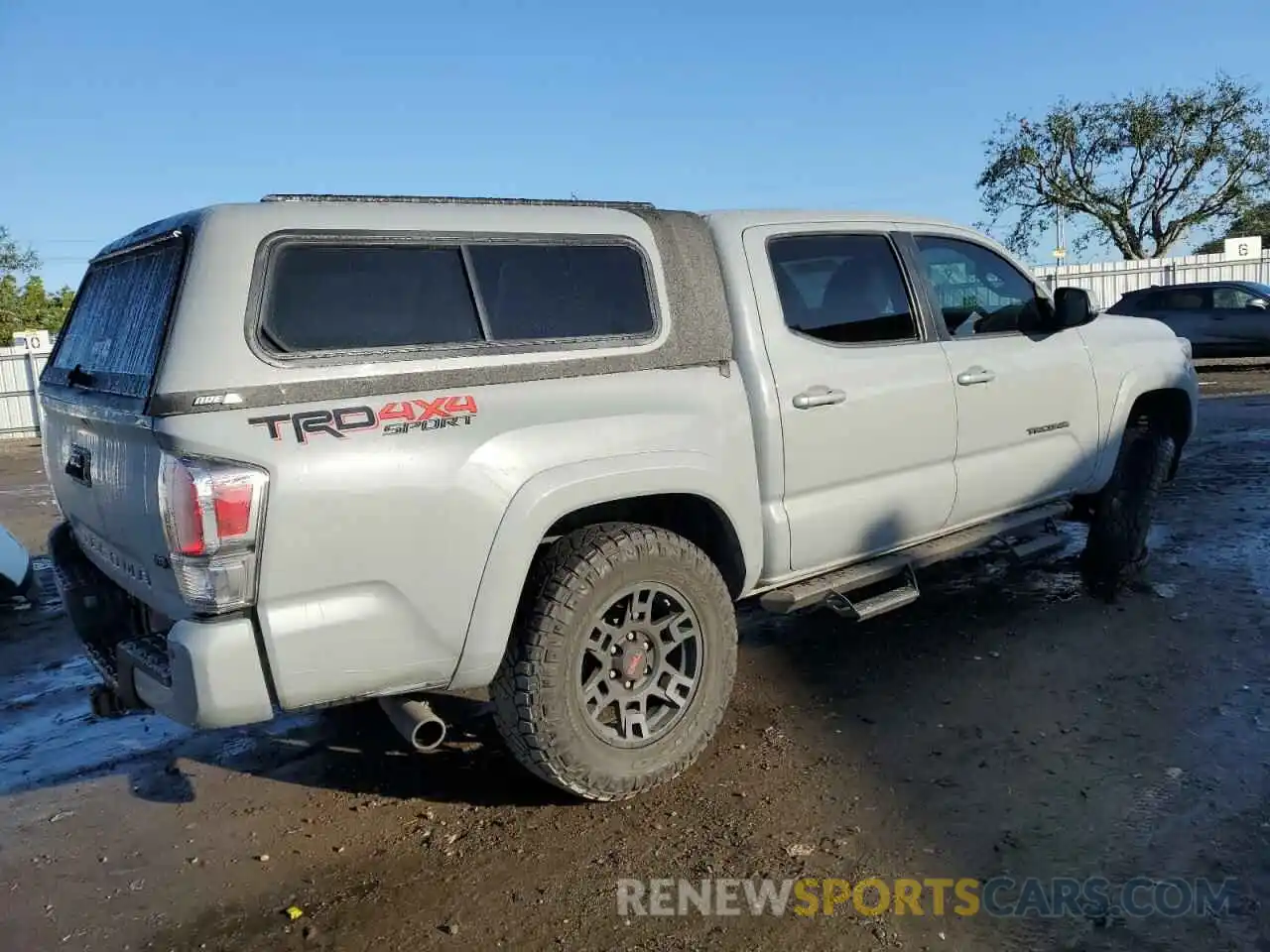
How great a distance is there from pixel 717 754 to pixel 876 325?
6.39ft

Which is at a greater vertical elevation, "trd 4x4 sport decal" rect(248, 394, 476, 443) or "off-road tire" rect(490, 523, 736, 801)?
"trd 4x4 sport decal" rect(248, 394, 476, 443)

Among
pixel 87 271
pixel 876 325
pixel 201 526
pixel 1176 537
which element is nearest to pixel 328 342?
pixel 201 526

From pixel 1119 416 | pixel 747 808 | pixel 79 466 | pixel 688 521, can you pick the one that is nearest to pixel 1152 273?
pixel 1119 416

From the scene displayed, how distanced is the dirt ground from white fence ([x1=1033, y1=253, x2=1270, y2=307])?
78.8ft

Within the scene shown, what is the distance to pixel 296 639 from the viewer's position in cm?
283

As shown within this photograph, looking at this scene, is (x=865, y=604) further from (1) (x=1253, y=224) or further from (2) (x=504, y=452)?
(1) (x=1253, y=224)

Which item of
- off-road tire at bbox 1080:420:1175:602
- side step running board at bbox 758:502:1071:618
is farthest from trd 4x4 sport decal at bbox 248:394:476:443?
off-road tire at bbox 1080:420:1175:602

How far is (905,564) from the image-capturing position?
14.7ft

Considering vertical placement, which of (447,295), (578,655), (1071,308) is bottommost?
(578,655)

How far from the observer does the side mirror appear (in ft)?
16.5

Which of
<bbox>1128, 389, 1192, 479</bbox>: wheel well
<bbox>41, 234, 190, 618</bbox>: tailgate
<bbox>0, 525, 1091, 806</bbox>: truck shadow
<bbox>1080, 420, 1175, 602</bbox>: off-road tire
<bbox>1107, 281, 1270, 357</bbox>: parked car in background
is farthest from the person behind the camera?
<bbox>1107, 281, 1270, 357</bbox>: parked car in background

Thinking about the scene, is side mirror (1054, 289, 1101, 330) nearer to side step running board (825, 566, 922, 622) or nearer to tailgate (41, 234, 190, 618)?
side step running board (825, 566, 922, 622)

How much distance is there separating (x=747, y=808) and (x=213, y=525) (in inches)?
76.9

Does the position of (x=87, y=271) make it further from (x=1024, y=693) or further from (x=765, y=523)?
(x=1024, y=693)
